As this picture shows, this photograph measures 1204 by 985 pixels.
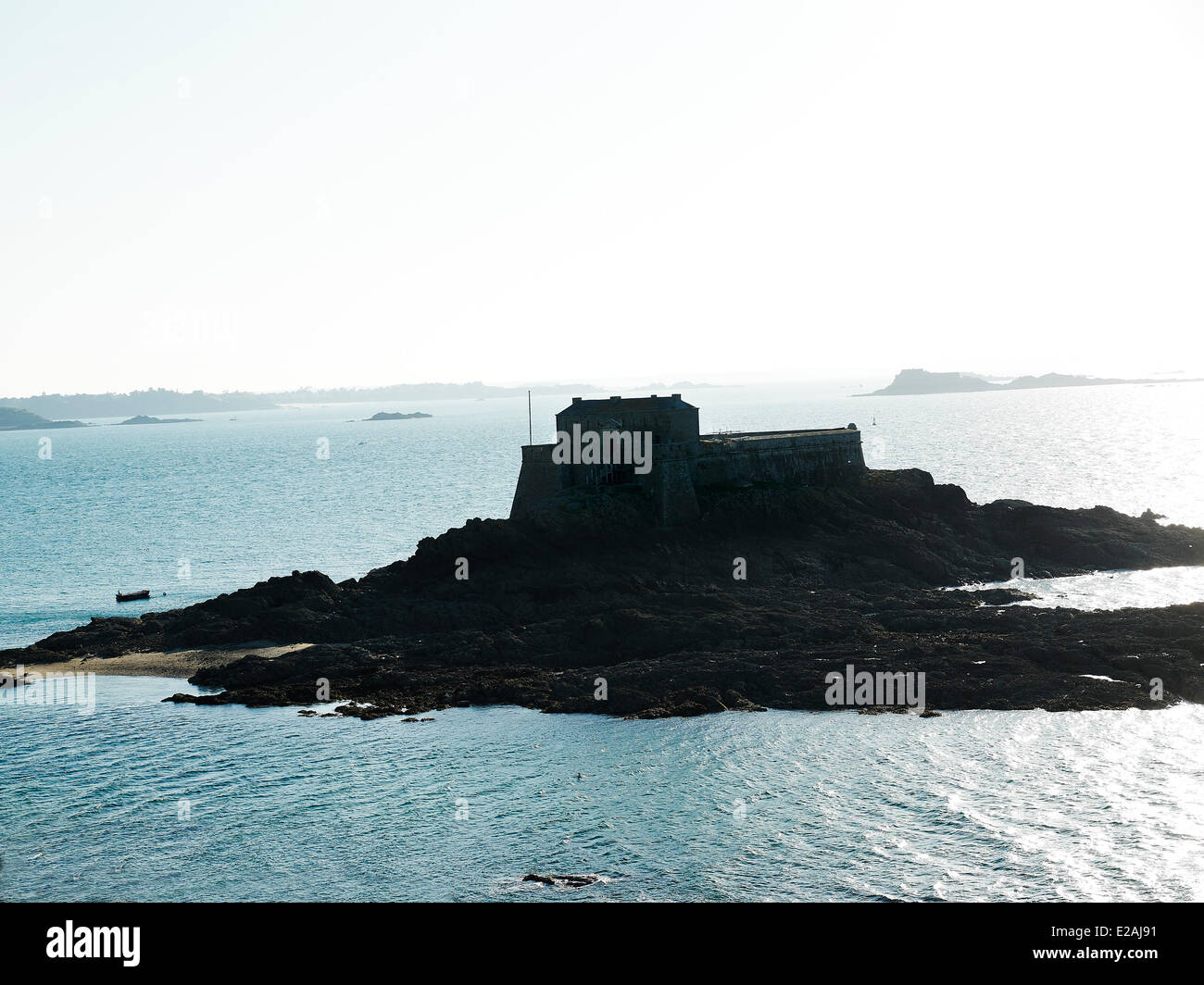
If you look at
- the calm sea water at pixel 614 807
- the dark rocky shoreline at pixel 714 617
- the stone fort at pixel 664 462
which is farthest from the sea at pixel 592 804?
the stone fort at pixel 664 462

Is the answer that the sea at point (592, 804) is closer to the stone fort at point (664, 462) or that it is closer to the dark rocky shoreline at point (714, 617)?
the dark rocky shoreline at point (714, 617)

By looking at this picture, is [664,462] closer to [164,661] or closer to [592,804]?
[164,661]

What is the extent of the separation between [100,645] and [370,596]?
12702 millimetres

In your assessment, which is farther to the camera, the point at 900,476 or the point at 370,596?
the point at 900,476

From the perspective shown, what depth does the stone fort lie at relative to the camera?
6394 centimetres

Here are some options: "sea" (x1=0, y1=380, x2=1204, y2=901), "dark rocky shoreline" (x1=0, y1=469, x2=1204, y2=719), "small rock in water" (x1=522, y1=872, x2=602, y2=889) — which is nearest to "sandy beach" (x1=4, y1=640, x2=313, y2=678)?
"dark rocky shoreline" (x1=0, y1=469, x2=1204, y2=719)

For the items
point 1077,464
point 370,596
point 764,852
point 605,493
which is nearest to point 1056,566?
point 605,493

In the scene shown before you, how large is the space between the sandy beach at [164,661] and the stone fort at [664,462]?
16770mm

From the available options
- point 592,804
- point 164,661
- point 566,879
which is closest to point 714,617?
point 592,804

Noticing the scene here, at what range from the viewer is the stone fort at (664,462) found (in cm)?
6394

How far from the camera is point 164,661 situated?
5150 centimetres

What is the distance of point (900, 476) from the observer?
72438 mm

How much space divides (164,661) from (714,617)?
24585mm

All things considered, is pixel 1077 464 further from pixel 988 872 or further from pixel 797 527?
pixel 988 872
